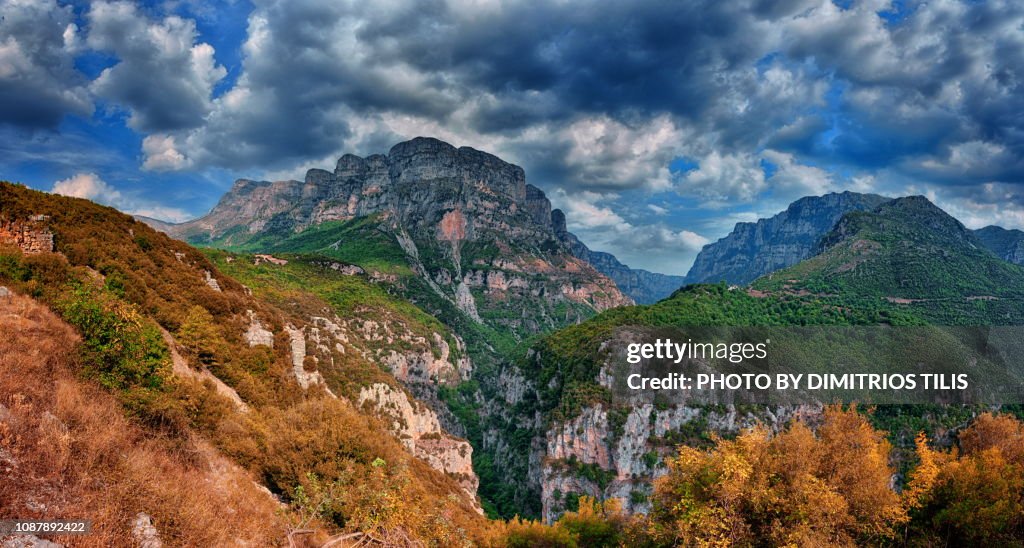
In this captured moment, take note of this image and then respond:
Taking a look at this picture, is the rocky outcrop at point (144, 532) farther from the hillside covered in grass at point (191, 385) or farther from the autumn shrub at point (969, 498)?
the autumn shrub at point (969, 498)

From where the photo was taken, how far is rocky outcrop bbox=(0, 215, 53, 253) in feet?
54.4

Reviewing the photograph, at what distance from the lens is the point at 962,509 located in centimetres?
1435

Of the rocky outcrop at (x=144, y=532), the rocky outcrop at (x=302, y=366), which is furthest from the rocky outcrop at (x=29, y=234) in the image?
the rocky outcrop at (x=144, y=532)

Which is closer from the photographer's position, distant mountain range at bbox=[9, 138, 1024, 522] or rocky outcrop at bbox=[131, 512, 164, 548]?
rocky outcrop at bbox=[131, 512, 164, 548]

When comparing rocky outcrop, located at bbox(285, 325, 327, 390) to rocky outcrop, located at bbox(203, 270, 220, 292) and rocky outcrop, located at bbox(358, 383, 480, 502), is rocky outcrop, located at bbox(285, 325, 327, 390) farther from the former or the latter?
rocky outcrop, located at bbox(358, 383, 480, 502)

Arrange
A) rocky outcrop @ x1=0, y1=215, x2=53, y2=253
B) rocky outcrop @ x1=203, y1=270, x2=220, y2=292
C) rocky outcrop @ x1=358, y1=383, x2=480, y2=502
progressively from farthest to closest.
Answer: rocky outcrop @ x1=358, y1=383, x2=480, y2=502 → rocky outcrop @ x1=203, y1=270, x2=220, y2=292 → rocky outcrop @ x1=0, y1=215, x2=53, y2=253

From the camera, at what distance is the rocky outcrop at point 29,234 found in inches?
653

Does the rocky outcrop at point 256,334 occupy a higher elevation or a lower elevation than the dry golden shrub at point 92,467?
higher

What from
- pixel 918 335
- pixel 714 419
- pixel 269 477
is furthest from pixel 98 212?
pixel 918 335

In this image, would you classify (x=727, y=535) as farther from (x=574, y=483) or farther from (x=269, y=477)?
(x=574, y=483)

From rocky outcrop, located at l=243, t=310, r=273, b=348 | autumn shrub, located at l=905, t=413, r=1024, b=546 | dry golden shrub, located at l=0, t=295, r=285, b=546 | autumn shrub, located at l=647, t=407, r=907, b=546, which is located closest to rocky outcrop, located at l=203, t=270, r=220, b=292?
rocky outcrop, located at l=243, t=310, r=273, b=348

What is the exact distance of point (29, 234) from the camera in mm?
17391

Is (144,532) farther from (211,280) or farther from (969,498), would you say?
(211,280)

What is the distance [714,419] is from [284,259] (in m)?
104
